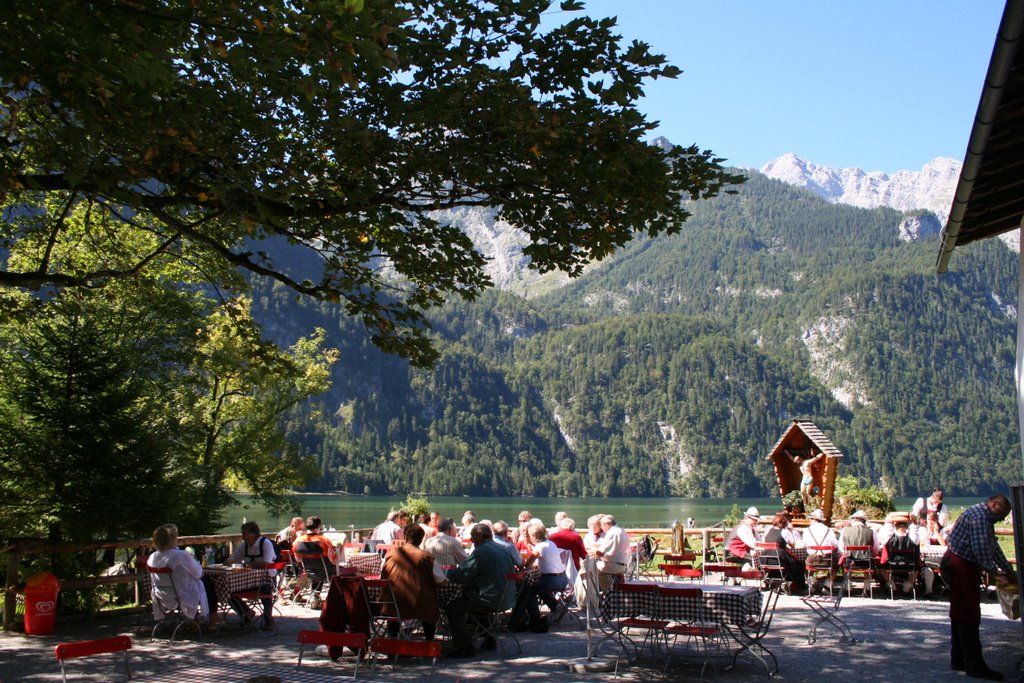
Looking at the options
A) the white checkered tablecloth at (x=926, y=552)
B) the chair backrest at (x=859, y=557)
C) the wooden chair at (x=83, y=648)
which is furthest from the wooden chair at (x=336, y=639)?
the white checkered tablecloth at (x=926, y=552)

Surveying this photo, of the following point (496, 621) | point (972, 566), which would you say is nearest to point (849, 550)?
point (972, 566)

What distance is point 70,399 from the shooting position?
10492 mm

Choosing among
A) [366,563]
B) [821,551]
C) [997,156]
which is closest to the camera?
[997,156]

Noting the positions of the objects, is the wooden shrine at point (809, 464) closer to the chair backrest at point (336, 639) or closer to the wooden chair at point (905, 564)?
the wooden chair at point (905, 564)

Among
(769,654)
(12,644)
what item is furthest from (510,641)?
(12,644)

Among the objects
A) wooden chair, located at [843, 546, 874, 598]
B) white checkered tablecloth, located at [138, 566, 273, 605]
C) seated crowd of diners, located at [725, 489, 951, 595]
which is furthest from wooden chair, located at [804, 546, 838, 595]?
white checkered tablecloth, located at [138, 566, 273, 605]

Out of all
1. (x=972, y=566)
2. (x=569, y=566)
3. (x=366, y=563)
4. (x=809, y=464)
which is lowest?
(x=569, y=566)

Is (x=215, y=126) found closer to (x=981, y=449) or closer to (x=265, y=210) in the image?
(x=265, y=210)

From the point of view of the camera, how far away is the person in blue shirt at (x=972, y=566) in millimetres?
7250

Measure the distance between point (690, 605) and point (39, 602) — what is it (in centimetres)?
645

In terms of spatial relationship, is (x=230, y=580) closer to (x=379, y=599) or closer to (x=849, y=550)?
(x=379, y=599)

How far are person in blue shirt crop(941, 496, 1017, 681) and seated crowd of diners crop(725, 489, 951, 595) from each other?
4130 millimetres

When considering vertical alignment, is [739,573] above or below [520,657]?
above

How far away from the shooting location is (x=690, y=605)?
714cm
